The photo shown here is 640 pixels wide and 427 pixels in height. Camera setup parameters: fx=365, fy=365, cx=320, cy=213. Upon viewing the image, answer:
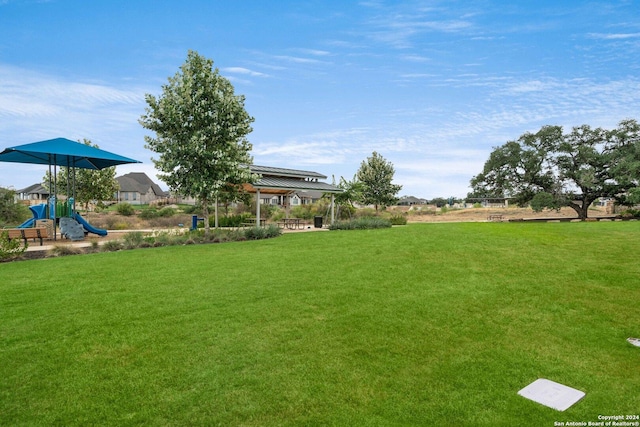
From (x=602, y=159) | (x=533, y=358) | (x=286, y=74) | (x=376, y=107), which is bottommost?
(x=533, y=358)

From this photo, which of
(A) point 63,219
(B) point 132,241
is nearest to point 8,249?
(B) point 132,241

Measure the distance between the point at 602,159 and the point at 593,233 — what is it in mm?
18652

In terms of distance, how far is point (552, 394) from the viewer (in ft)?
10.2

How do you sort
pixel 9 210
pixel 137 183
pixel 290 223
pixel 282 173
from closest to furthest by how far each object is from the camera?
pixel 290 223, pixel 282 173, pixel 9 210, pixel 137 183

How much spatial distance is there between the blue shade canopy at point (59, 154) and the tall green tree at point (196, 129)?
1823 mm

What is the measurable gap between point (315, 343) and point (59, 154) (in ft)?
43.4

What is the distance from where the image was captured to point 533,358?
382 centimetres

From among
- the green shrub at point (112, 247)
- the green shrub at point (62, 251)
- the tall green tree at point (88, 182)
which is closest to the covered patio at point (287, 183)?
the green shrub at point (112, 247)

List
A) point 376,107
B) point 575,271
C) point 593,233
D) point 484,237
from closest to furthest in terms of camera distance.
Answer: point 575,271
point 484,237
point 593,233
point 376,107

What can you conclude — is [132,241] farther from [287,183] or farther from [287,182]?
[287,182]

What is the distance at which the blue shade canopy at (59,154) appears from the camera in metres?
12.7

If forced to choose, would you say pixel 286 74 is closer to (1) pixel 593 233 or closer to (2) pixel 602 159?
(1) pixel 593 233

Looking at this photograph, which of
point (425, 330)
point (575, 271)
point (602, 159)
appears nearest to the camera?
point (425, 330)

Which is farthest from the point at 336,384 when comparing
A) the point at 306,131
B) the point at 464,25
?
the point at 306,131
